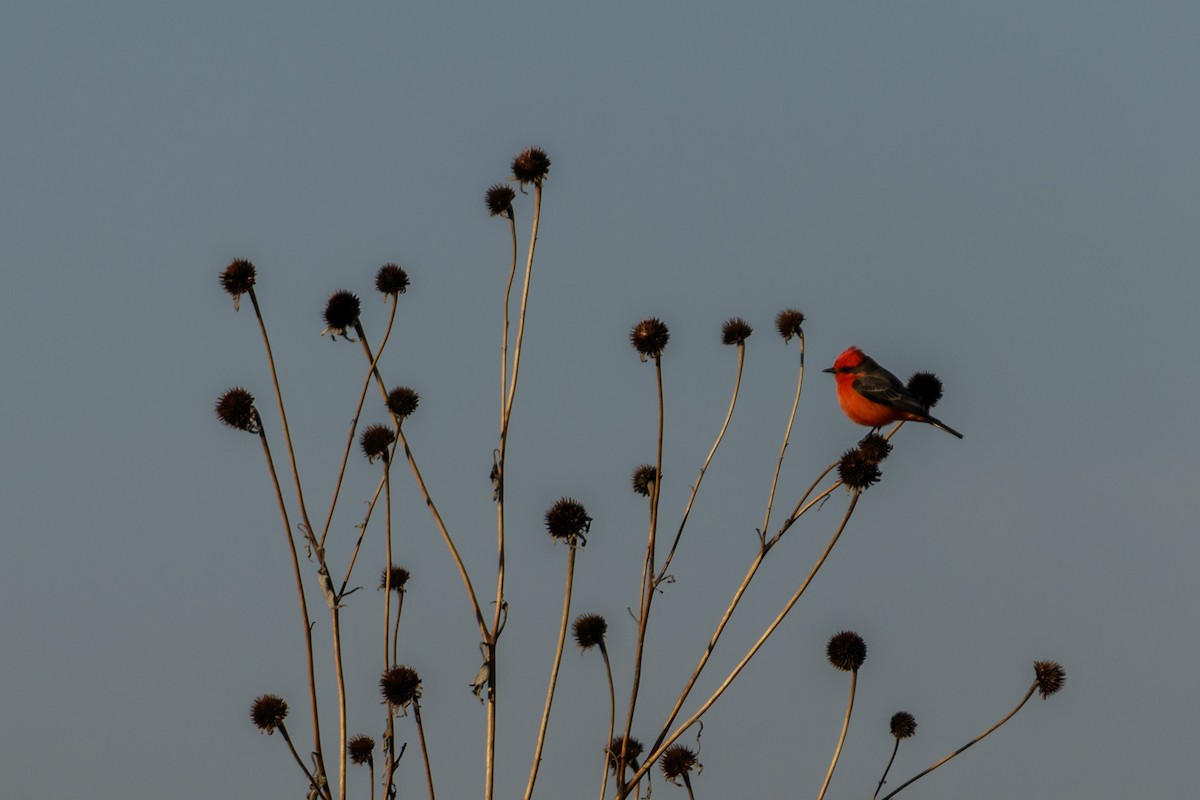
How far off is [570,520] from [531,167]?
8.07ft

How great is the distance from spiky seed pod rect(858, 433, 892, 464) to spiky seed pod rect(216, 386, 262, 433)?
3.65 metres

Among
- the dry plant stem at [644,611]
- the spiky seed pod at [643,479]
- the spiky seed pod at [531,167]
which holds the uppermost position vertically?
the spiky seed pod at [531,167]

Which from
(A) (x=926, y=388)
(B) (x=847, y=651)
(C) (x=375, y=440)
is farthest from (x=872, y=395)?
(C) (x=375, y=440)

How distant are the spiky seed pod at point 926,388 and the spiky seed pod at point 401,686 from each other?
3967 millimetres

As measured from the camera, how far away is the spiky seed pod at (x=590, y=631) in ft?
31.2

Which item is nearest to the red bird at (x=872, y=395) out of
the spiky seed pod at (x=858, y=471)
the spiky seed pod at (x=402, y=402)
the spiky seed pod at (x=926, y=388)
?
the spiky seed pod at (x=926, y=388)

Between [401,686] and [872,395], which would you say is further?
[872,395]

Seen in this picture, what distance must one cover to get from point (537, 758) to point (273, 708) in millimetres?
2456

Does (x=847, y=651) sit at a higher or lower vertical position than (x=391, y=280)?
lower

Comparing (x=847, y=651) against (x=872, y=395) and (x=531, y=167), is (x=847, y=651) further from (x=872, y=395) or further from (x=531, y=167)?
(x=531, y=167)

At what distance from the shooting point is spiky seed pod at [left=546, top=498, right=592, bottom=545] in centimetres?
864

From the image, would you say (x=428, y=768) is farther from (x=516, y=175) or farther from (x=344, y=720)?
(x=516, y=175)

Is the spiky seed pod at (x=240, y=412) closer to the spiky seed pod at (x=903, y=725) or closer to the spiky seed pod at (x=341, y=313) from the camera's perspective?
the spiky seed pod at (x=341, y=313)

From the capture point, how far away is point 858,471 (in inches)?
327
